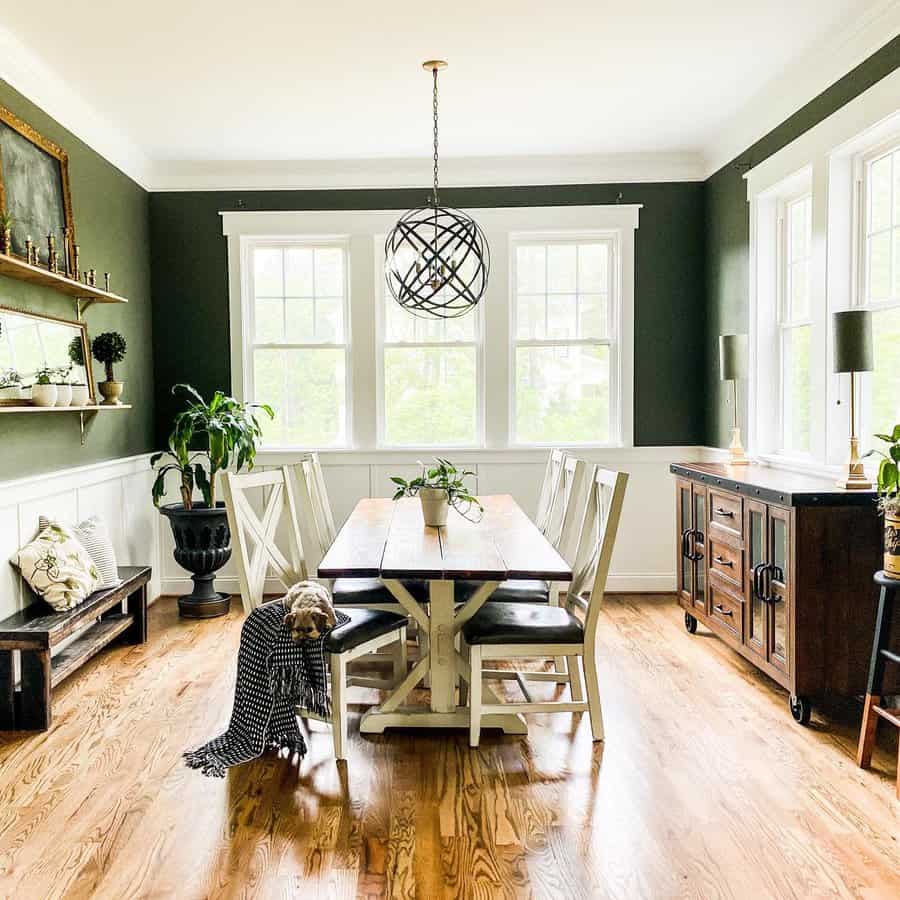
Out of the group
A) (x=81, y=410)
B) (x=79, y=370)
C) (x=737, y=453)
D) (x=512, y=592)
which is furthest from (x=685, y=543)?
(x=79, y=370)

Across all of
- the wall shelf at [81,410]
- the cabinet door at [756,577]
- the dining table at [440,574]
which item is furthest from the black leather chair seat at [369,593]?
the wall shelf at [81,410]

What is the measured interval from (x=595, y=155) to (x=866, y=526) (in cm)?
316

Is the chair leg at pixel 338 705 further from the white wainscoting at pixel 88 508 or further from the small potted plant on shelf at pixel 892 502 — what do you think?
the small potted plant on shelf at pixel 892 502

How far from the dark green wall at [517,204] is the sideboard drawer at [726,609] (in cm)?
166

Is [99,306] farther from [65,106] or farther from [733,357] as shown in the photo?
[733,357]

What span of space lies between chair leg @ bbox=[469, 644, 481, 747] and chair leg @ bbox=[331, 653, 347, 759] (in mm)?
451

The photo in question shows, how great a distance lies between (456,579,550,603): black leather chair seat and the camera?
358 centimetres

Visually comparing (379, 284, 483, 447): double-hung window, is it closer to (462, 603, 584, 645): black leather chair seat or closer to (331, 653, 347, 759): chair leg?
(462, 603, 584, 645): black leather chair seat

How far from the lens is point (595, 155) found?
533 centimetres

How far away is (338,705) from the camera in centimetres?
288

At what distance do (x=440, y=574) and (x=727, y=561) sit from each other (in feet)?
5.72

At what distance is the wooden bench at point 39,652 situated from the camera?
3.23 metres

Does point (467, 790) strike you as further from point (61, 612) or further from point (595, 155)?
point (595, 155)

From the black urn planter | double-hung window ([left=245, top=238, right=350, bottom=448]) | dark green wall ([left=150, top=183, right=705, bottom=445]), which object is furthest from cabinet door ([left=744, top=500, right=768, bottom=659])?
the black urn planter
